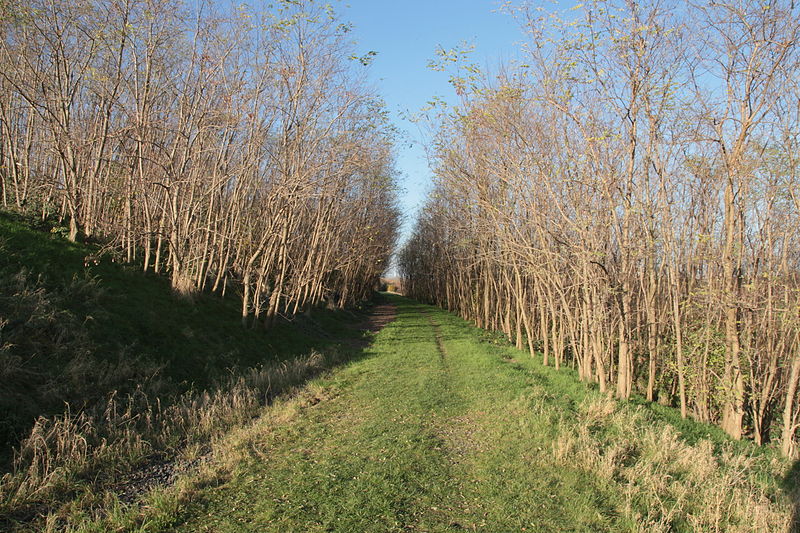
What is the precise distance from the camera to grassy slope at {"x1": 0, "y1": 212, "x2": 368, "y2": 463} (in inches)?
282

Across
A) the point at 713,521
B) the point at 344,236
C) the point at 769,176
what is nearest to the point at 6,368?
the point at 713,521

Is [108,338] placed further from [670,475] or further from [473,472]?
[670,475]

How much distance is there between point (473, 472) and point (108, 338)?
24.8 ft

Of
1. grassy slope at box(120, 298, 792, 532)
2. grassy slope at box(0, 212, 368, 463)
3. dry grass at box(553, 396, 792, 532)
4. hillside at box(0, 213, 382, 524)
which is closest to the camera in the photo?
grassy slope at box(120, 298, 792, 532)

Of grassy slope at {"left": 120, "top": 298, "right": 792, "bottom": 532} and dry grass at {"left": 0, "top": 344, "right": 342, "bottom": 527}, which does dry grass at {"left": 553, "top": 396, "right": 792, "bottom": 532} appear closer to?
grassy slope at {"left": 120, "top": 298, "right": 792, "bottom": 532}

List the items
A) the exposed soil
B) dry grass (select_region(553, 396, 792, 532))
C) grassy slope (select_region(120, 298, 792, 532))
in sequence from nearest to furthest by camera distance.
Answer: grassy slope (select_region(120, 298, 792, 532)), dry grass (select_region(553, 396, 792, 532)), the exposed soil

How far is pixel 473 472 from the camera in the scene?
6.04 m

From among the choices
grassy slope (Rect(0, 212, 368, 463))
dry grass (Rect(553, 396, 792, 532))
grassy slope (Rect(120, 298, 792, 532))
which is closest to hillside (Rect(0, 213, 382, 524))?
grassy slope (Rect(0, 212, 368, 463))

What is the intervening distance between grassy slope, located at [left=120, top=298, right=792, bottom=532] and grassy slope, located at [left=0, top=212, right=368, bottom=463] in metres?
2.69

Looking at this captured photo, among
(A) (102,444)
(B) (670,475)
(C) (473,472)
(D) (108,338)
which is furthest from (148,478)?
(B) (670,475)

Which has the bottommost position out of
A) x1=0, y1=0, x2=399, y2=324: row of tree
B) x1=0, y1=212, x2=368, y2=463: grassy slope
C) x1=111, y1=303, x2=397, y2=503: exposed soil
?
x1=111, y1=303, x2=397, y2=503: exposed soil

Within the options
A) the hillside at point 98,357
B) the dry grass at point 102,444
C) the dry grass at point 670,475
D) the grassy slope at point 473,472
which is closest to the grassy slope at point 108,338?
the hillside at point 98,357

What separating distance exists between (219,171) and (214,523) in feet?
41.6

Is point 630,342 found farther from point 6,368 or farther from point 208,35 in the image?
point 208,35
